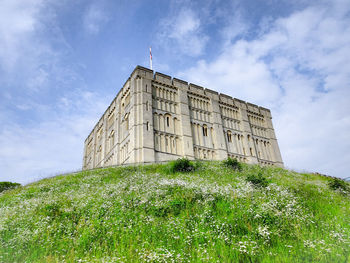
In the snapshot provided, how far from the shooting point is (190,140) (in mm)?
33094

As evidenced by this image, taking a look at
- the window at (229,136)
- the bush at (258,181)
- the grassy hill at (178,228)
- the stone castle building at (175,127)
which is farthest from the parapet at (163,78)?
the grassy hill at (178,228)

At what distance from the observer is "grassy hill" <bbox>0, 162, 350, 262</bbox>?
6.26 metres

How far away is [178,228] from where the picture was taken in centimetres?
790

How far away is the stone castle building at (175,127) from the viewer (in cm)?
3092

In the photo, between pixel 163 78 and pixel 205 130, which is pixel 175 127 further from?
pixel 163 78

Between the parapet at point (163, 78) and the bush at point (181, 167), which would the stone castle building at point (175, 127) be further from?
the bush at point (181, 167)

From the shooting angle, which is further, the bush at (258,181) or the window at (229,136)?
the window at (229,136)

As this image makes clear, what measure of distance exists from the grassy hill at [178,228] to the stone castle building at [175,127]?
17013 mm

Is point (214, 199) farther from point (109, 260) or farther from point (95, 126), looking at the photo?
point (95, 126)

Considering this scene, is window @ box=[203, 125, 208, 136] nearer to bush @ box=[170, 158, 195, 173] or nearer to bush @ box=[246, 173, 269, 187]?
bush @ box=[170, 158, 195, 173]

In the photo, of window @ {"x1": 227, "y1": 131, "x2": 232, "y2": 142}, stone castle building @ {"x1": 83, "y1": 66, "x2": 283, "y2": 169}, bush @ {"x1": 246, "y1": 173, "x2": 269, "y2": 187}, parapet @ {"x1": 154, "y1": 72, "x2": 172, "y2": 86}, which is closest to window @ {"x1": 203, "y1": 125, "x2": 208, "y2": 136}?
stone castle building @ {"x1": 83, "y1": 66, "x2": 283, "y2": 169}

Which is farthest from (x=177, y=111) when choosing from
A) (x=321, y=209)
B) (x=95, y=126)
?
(x=321, y=209)

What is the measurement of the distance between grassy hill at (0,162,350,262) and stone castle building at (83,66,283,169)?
55.8 ft

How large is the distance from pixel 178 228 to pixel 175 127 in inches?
1023
